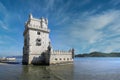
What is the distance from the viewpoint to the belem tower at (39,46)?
147 feet

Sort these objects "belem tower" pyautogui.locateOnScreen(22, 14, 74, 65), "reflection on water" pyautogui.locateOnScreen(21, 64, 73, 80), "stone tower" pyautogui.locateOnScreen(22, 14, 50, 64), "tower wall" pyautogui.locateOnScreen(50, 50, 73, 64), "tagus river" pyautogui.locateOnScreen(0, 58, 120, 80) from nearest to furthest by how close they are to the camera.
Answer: "reflection on water" pyautogui.locateOnScreen(21, 64, 73, 80), "tagus river" pyautogui.locateOnScreen(0, 58, 120, 80), "belem tower" pyautogui.locateOnScreen(22, 14, 74, 65), "stone tower" pyautogui.locateOnScreen(22, 14, 50, 64), "tower wall" pyautogui.locateOnScreen(50, 50, 73, 64)

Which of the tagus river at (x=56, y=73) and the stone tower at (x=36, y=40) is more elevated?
the stone tower at (x=36, y=40)

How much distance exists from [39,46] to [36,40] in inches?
102

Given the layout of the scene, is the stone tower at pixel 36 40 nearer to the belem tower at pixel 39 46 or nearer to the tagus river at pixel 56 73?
the belem tower at pixel 39 46

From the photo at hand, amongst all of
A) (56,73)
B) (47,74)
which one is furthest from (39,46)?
(47,74)

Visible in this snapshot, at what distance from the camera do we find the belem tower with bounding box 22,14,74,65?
4485cm

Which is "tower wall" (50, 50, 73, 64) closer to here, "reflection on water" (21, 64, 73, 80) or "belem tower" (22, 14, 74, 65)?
"belem tower" (22, 14, 74, 65)


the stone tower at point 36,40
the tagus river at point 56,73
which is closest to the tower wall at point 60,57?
the stone tower at point 36,40

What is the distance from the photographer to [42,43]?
48.8 metres

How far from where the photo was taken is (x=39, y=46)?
47594 mm

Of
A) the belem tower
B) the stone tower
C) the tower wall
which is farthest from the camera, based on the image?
the tower wall

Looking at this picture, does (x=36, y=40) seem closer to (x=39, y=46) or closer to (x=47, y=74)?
(x=39, y=46)

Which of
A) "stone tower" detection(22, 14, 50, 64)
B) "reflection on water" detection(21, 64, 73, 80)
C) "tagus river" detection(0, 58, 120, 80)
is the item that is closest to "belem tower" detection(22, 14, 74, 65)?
"stone tower" detection(22, 14, 50, 64)

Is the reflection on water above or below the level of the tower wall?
below
